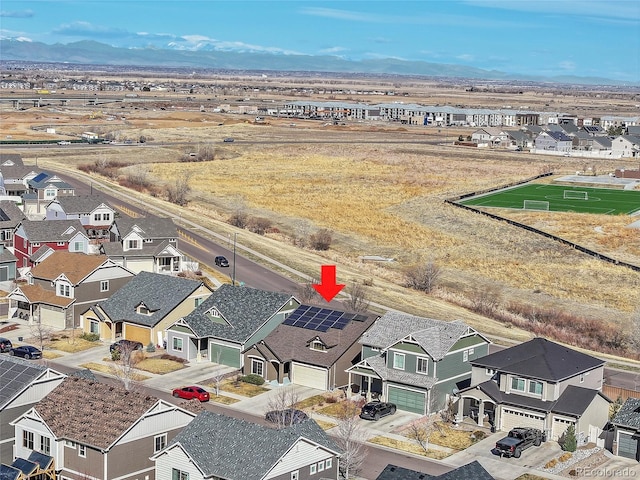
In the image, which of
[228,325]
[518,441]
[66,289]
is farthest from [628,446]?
[66,289]

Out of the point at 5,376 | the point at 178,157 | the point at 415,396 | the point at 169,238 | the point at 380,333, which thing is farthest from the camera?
the point at 178,157

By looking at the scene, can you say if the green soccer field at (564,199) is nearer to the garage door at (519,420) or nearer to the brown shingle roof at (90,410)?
the garage door at (519,420)

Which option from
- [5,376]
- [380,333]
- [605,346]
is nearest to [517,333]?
[605,346]

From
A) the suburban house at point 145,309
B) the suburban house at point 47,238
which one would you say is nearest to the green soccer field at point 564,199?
the suburban house at point 47,238

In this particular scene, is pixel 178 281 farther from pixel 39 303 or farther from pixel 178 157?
pixel 178 157

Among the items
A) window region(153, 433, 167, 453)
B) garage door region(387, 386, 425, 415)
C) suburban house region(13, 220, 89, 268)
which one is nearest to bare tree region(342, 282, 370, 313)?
garage door region(387, 386, 425, 415)

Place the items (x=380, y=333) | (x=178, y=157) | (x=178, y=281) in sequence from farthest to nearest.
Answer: (x=178, y=157) → (x=178, y=281) → (x=380, y=333)

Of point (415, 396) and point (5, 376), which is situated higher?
point (5, 376)

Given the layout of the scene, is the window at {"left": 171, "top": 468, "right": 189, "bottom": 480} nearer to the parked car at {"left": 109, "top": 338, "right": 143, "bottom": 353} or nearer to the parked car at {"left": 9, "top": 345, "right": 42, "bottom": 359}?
the parked car at {"left": 109, "top": 338, "right": 143, "bottom": 353}
